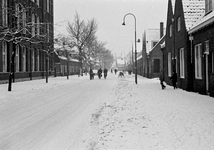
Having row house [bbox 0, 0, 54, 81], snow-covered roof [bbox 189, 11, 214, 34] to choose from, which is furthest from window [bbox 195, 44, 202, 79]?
row house [bbox 0, 0, 54, 81]

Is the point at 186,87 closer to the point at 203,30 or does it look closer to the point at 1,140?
the point at 203,30

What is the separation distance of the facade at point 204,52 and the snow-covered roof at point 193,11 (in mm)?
721

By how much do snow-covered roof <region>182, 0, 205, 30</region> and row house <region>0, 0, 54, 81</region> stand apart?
940 centimetres

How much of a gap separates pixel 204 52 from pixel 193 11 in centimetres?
430

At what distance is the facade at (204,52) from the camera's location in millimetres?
12438

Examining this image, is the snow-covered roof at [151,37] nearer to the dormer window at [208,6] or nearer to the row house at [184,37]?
the row house at [184,37]

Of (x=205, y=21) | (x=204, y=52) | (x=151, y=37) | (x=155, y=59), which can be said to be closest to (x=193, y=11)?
(x=205, y=21)

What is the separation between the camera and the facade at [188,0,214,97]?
12438 mm

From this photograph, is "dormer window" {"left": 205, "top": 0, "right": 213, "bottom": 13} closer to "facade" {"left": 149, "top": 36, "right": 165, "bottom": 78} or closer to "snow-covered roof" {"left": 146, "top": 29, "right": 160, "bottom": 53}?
"facade" {"left": 149, "top": 36, "right": 165, "bottom": 78}

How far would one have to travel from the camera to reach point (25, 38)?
16.1 metres

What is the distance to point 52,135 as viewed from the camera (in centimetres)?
574

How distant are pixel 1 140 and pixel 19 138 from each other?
36 centimetres

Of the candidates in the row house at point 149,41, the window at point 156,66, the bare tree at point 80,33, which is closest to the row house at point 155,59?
the window at point 156,66

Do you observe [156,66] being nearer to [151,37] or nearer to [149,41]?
[149,41]
